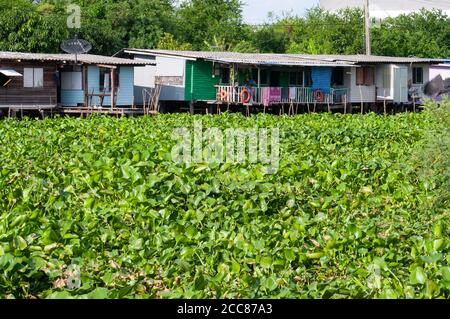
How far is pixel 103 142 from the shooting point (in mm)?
16406

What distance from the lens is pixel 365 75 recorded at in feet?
133

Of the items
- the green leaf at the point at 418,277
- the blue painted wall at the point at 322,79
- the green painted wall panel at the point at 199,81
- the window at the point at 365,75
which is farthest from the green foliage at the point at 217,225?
the window at the point at 365,75

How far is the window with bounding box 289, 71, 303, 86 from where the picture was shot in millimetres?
38812

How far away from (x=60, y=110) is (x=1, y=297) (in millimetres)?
25126

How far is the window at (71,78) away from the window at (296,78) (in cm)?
1045

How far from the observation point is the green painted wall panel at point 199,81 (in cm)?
3481

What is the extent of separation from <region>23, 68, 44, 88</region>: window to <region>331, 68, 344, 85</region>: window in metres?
14.5

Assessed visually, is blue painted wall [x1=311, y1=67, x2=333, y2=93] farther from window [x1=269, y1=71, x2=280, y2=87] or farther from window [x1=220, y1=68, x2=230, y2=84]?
window [x1=220, y1=68, x2=230, y2=84]

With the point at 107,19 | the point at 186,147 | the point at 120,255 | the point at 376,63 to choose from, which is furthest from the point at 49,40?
the point at 120,255

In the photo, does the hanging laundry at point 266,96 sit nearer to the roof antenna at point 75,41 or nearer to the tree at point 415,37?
the roof antenna at point 75,41

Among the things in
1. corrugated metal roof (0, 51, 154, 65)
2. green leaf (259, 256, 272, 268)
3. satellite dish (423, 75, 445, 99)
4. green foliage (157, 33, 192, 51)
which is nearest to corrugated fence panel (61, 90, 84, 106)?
corrugated metal roof (0, 51, 154, 65)

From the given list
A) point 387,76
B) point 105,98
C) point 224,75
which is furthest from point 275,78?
point 105,98

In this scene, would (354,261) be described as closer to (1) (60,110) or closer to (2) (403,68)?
(1) (60,110)

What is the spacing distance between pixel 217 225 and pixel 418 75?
35831mm
